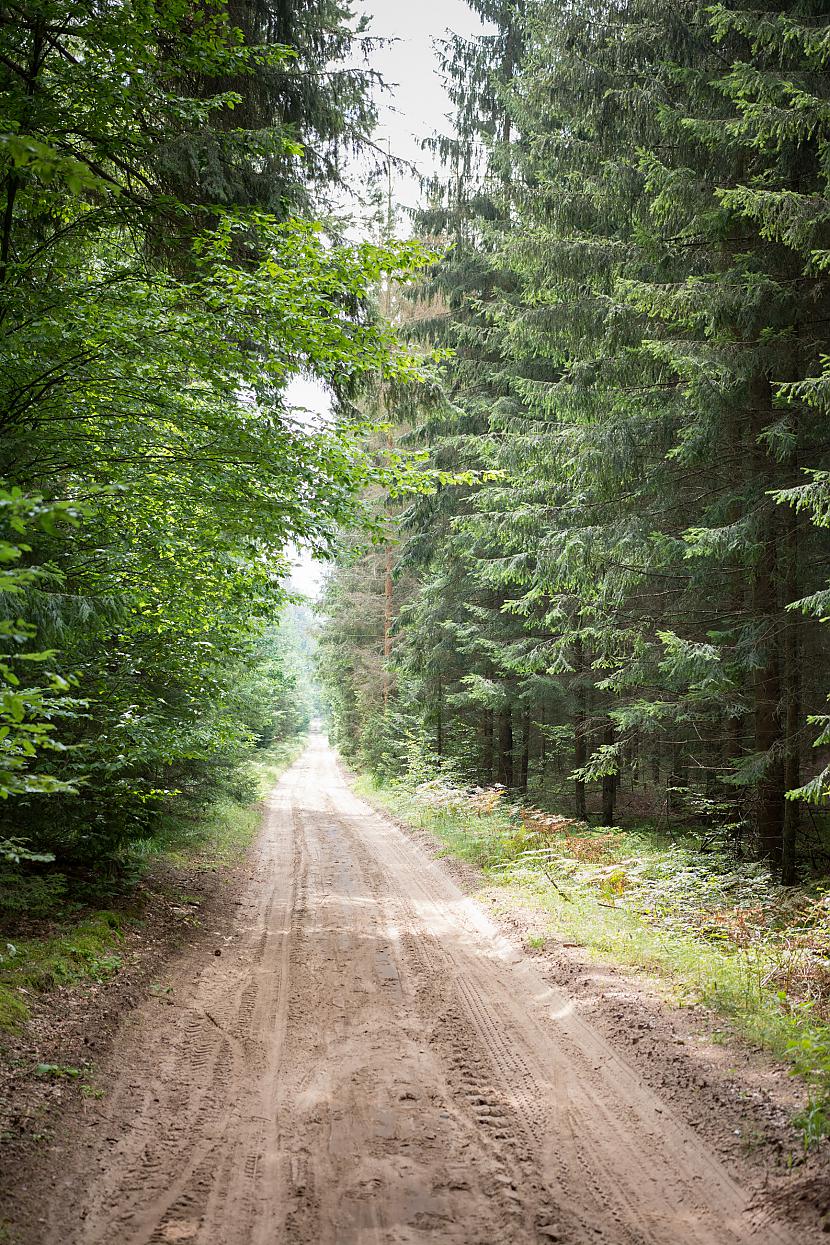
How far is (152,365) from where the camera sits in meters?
5.74

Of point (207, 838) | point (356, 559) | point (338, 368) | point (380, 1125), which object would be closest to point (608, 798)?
point (207, 838)

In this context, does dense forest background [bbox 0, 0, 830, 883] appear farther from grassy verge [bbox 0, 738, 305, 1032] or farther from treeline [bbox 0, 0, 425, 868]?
grassy verge [bbox 0, 738, 305, 1032]

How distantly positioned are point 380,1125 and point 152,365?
5.86m

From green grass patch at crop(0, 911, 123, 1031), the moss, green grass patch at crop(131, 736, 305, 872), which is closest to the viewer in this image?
the moss

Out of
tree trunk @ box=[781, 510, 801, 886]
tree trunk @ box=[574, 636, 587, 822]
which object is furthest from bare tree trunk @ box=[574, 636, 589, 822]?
tree trunk @ box=[781, 510, 801, 886]

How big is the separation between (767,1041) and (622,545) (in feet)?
19.4

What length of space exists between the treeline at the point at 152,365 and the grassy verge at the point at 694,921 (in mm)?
4961

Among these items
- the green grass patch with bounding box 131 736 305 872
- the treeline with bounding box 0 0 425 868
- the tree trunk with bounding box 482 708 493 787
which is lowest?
the green grass patch with bounding box 131 736 305 872

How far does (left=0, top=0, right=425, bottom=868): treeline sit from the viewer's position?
5.35 metres

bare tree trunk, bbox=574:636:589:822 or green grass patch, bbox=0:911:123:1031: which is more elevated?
bare tree trunk, bbox=574:636:589:822

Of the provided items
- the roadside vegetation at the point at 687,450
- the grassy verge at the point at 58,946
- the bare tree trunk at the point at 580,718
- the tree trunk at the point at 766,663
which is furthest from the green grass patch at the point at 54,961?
the bare tree trunk at the point at 580,718

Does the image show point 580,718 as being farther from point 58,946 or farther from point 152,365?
point 152,365

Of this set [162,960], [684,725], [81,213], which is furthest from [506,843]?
[81,213]

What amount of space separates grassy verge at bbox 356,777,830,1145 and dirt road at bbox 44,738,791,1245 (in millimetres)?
991
